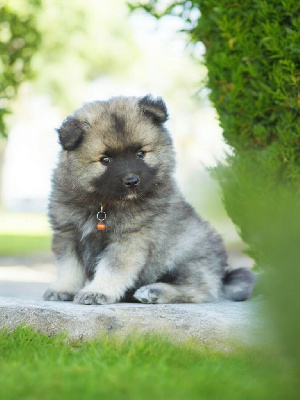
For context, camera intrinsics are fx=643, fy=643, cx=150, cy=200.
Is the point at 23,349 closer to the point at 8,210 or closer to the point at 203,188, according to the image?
the point at 203,188

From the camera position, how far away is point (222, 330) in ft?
14.1

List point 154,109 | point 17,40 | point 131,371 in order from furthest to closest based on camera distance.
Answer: point 17,40 → point 154,109 → point 131,371

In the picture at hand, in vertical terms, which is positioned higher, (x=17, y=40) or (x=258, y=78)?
(x=17, y=40)

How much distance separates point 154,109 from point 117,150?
21.2 inches

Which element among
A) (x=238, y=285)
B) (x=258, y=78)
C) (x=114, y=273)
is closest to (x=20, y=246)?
(x=238, y=285)

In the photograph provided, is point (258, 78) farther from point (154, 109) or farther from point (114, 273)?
point (114, 273)

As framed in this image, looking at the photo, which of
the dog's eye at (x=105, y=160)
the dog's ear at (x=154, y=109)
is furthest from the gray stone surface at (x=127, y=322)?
the dog's ear at (x=154, y=109)

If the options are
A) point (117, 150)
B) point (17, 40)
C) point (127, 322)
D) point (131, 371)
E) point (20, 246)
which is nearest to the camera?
point (131, 371)

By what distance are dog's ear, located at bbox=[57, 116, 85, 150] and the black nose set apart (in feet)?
1.75

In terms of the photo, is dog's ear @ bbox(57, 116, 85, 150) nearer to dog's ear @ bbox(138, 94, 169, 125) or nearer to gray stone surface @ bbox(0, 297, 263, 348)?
dog's ear @ bbox(138, 94, 169, 125)

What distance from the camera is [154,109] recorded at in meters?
4.92

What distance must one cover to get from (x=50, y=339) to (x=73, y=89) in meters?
23.4

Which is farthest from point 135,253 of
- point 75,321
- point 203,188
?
point 203,188

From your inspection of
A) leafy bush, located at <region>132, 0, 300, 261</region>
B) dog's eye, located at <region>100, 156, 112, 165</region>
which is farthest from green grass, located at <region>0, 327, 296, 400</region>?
leafy bush, located at <region>132, 0, 300, 261</region>
